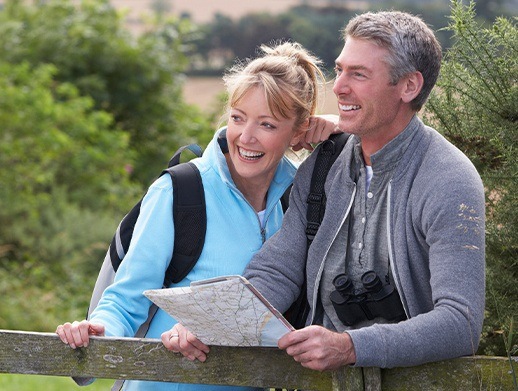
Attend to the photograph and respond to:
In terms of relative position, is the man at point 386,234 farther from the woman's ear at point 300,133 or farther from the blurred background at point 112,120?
the blurred background at point 112,120

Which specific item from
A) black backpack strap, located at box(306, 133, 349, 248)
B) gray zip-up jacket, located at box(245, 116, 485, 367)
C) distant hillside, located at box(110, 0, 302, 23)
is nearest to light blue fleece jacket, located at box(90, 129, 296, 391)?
gray zip-up jacket, located at box(245, 116, 485, 367)

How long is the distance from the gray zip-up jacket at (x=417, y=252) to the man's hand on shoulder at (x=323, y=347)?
0.03 meters

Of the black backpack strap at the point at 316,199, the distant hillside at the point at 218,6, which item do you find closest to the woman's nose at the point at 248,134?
the black backpack strap at the point at 316,199

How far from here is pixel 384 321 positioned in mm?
2916

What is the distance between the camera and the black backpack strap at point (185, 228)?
314 cm

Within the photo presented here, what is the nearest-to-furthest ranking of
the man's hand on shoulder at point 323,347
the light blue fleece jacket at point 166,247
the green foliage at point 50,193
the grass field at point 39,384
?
the man's hand on shoulder at point 323,347 → the light blue fleece jacket at point 166,247 → the grass field at point 39,384 → the green foliage at point 50,193

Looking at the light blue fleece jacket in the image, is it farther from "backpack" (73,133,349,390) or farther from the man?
the man

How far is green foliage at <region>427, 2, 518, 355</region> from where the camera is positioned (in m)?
3.36

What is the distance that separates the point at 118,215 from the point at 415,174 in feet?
30.2

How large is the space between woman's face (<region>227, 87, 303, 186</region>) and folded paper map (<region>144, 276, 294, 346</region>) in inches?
30.1

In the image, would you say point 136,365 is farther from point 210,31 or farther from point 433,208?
point 210,31

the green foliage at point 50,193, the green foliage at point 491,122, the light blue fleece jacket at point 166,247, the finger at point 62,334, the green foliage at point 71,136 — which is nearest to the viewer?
the finger at point 62,334

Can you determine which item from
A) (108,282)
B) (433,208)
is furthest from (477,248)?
(108,282)

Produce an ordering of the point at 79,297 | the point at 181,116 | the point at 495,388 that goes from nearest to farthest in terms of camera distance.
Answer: the point at 495,388 < the point at 79,297 < the point at 181,116
